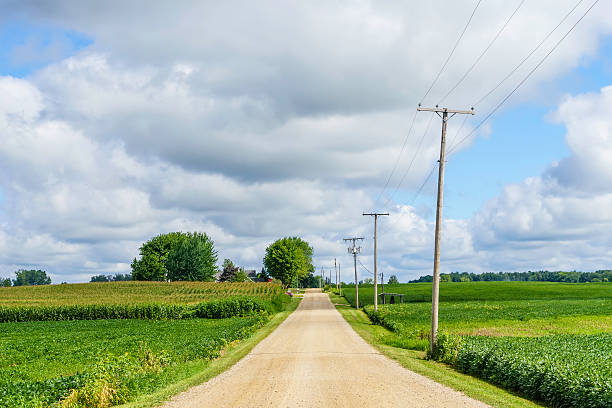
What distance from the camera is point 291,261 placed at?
518 ft

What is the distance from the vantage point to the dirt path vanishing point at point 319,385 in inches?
570

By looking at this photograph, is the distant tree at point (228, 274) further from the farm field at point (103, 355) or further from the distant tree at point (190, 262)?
the farm field at point (103, 355)

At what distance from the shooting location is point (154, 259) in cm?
13925

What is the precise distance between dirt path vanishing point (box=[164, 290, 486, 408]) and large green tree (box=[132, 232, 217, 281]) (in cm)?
10639

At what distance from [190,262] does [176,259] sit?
3.76 metres

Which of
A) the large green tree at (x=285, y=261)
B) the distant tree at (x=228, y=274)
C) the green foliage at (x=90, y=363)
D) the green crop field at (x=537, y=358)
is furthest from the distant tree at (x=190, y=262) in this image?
the green crop field at (x=537, y=358)

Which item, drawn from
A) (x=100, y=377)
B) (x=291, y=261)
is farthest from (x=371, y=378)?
(x=291, y=261)

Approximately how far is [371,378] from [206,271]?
4656 inches

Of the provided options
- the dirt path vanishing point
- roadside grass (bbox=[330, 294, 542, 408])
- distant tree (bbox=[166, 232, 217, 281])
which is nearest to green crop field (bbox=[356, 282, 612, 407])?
roadside grass (bbox=[330, 294, 542, 408])

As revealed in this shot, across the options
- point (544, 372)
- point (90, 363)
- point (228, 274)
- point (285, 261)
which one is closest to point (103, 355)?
point (90, 363)

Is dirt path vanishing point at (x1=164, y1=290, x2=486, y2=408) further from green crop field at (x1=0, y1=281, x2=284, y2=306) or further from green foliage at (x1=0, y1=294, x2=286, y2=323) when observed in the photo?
green crop field at (x1=0, y1=281, x2=284, y2=306)

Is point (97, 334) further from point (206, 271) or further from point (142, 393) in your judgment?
point (206, 271)

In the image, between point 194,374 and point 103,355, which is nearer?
point 194,374

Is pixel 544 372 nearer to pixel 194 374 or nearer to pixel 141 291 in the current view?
pixel 194 374
